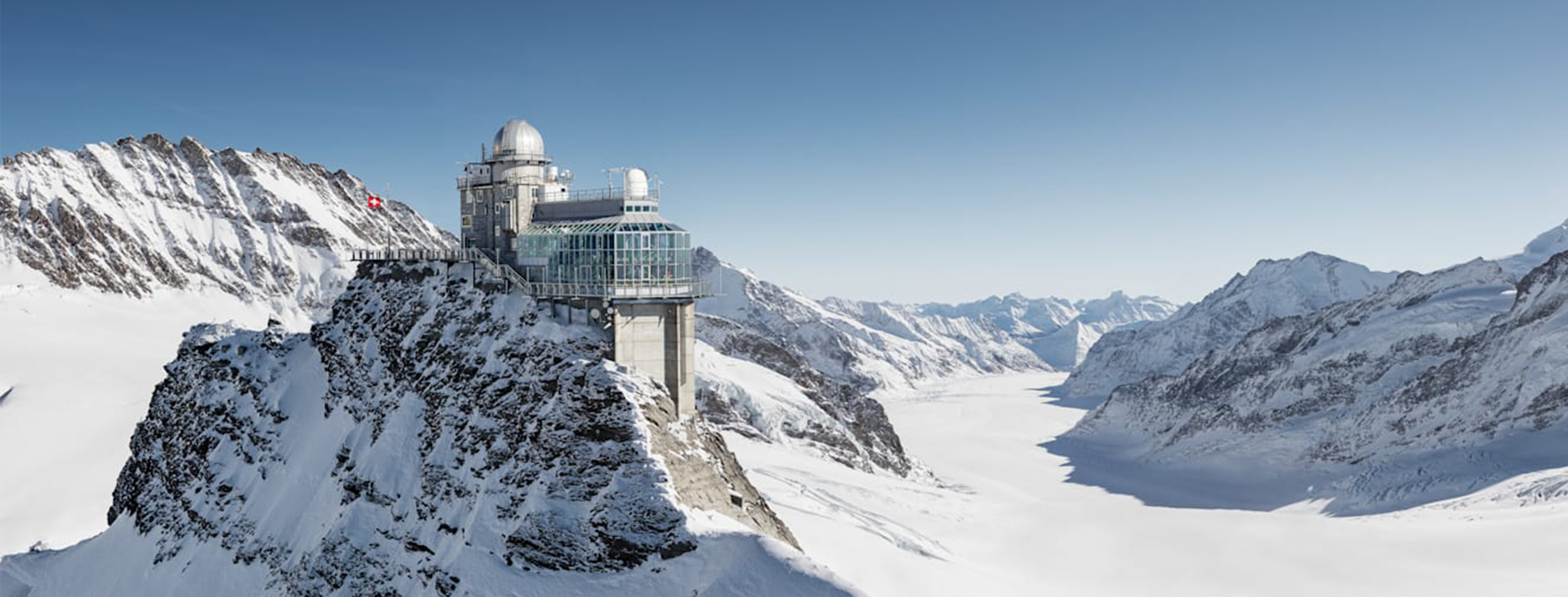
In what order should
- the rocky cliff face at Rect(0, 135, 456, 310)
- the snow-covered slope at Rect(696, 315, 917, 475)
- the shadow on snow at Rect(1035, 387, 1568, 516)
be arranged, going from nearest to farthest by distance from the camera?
the shadow on snow at Rect(1035, 387, 1568, 516) < the snow-covered slope at Rect(696, 315, 917, 475) < the rocky cliff face at Rect(0, 135, 456, 310)

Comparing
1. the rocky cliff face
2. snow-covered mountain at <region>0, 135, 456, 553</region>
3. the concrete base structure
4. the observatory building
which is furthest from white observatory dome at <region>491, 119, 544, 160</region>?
the rocky cliff face

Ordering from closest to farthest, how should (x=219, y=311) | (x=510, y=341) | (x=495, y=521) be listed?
(x=495, y=521) < (x=510, y=341) < (x=219, y=311)

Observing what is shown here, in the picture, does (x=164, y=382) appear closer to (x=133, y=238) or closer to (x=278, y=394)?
(x=278, y=394)

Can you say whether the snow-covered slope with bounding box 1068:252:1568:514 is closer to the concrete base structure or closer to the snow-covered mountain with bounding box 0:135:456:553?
the concrete base structure

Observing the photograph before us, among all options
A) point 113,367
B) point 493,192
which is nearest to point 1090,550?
point 493,192

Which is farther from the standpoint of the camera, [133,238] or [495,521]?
[133,238]

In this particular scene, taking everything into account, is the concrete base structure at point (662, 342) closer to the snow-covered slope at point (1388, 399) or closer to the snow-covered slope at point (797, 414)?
the snow-covered slope at point (797, 414)

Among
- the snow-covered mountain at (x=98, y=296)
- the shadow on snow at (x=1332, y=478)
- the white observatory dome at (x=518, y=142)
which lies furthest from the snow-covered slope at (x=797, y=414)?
the white observatory dome at (x=518, y=142)
